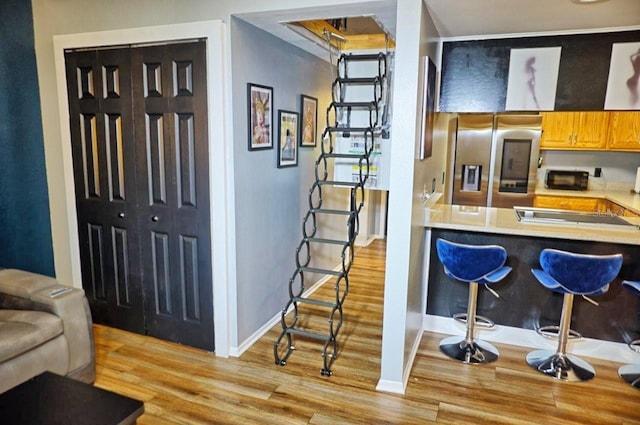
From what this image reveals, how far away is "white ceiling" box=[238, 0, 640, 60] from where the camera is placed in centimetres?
246

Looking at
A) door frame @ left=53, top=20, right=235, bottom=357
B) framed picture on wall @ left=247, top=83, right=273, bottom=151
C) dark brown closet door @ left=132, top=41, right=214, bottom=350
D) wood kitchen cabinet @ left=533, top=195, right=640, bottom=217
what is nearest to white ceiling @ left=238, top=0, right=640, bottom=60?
door frame @ left=53, top=20, right=235, bottom=357

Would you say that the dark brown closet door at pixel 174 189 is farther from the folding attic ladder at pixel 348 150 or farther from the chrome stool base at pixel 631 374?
the chrome stool base at pixel 631 374

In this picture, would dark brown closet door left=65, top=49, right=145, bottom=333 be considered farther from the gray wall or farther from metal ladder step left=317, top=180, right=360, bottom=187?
metal ladder step left=317, top=180, right=360, bottom=187

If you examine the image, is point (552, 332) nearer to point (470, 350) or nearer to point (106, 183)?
point (470, 350)

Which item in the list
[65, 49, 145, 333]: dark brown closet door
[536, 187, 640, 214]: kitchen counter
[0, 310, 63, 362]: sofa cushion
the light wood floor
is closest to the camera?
[0, 310, 63, 362]: sofa cushion

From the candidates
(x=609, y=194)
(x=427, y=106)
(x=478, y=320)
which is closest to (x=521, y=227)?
(x=478, y=320)

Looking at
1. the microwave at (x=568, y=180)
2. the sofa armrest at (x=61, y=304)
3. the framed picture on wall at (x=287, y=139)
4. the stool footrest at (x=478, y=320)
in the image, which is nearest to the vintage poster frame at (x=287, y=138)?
the framed picture on wall at (x=287, y=139)

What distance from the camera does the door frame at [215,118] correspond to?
2.73 m

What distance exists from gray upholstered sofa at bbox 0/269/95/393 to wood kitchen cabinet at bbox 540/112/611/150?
515 cm

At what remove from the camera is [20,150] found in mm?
3113

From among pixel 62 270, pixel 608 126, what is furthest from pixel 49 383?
pixel 608 126

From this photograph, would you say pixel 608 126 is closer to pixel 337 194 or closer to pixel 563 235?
pixel 563 235

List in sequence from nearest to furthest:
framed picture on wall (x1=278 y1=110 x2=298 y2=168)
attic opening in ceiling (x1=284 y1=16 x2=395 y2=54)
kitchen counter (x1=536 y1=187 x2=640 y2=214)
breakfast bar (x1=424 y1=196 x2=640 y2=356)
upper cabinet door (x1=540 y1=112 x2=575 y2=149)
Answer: breakfast bar (x1=424 y1=196 x2=640 y2=356)
attic opening in ceiling (x1=284 y1=16 x2=395 y2=54)
framed picture on wall (x1=278 y1=110 x2=298 y2=168)
kitchen counter (x1=536 y1=187 x2=640 y2=214)
upper cabinet door (x1=540 y1=112 x2=575 y2=149)

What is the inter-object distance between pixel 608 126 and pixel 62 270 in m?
5.82
